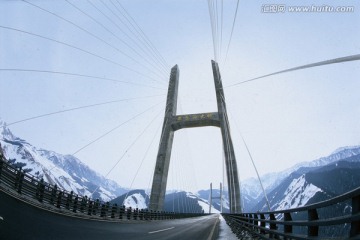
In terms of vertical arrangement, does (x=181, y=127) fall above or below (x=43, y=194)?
above

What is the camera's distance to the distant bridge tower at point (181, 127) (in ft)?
122

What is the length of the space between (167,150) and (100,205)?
20.9m

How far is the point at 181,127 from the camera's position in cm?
4272

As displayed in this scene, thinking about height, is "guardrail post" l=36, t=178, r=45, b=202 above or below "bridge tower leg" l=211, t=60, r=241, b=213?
below

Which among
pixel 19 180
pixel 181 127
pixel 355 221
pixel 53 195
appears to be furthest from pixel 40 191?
pixel 181 127

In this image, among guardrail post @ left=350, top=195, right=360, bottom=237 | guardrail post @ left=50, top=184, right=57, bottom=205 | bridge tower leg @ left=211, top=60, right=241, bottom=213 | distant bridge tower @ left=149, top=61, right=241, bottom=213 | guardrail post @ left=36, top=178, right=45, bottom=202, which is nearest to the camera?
guardrail post @ left=350, top=195, right=360, bottom=237

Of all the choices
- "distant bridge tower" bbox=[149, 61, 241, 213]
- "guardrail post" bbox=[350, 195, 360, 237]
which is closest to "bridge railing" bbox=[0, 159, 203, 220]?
"guardrail post" bbox=[350, 195, 360, 237]

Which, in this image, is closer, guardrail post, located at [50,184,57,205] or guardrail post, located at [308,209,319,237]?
guardrail post, located at [308,209,319,237]

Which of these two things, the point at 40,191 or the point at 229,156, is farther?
the point at 229,156

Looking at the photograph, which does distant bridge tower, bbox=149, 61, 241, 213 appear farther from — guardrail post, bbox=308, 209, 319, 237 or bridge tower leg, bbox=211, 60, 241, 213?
guardrail post, bbox=308, 209, 319, 237

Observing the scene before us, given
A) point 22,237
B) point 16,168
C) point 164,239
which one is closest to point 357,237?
point 22,237

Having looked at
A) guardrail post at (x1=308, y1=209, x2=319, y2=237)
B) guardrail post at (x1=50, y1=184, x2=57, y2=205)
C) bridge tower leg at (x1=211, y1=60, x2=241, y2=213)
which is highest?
bridge tower leg at (x1=211, y1=60, x2=241, y2=213)

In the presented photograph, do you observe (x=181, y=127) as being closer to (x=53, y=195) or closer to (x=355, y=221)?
(x=53, y=195)

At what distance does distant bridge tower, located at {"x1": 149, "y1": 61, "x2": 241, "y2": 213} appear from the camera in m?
37.2
